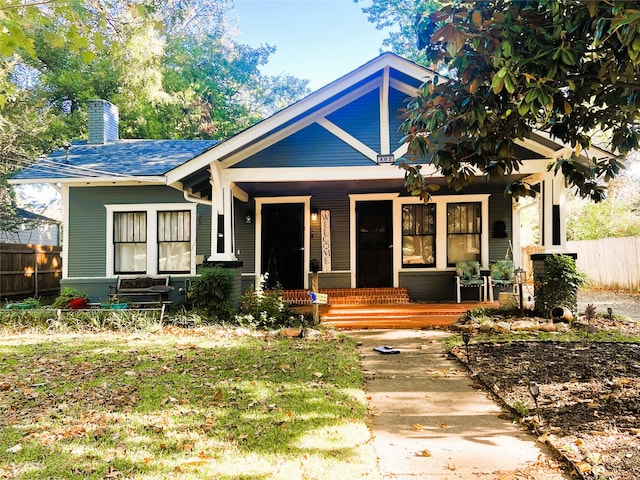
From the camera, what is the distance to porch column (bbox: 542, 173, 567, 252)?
790cm

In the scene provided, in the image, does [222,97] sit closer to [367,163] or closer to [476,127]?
[367,163]

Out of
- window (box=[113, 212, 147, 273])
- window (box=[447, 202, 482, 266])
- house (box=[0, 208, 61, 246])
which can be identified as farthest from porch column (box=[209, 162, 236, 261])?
house (box=[0, 208, 61, 246])

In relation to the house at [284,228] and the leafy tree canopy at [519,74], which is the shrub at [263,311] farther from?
the leafy tree canopy at [519,74]

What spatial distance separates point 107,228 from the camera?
1066 cm

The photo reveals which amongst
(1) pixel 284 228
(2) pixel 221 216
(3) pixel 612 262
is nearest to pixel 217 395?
(2) pixel 221 216

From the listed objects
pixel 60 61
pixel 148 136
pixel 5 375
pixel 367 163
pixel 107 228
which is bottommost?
pixel 5 375

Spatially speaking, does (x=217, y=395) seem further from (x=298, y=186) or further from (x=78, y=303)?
(x=78, y=303)

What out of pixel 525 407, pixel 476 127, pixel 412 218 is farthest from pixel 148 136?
pixel 525 407

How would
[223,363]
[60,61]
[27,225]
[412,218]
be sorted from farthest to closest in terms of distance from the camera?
[27,225] → [60,61] → [412,218] → [223,363]

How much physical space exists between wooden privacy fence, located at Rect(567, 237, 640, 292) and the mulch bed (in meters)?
10.3

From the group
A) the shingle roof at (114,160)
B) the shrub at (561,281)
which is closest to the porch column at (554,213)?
the shrub at (561,281)

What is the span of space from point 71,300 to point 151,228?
2481 millimetres

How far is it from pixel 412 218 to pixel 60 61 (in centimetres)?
1675

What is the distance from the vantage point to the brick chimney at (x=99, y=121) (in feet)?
41.1
